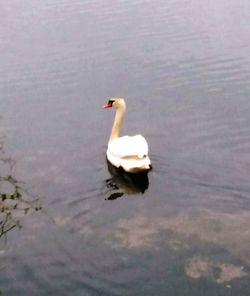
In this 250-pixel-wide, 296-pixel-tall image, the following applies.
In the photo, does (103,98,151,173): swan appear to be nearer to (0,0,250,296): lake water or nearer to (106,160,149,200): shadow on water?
(106,160,149,200): shadow on water

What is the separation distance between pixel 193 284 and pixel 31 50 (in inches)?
499

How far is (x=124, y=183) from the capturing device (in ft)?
39.9

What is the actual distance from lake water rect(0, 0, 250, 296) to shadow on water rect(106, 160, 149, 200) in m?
0.04

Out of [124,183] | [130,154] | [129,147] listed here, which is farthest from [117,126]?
[124,183]

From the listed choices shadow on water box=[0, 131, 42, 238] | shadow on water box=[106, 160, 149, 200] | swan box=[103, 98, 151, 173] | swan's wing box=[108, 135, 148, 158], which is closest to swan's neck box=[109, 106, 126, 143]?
swan box=[103, 98, 151, 173]

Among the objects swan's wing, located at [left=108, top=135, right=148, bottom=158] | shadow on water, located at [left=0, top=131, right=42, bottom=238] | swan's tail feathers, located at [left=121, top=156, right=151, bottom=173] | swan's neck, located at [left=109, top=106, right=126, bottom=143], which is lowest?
shadow on water, located at [left=0, top=131, right=42, bottom=238]

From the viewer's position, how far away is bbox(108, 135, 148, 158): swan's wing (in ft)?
39.1

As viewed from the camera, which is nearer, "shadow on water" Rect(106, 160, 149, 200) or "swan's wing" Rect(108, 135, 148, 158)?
"shadow on water" Rect(106, 160, 149, 200)

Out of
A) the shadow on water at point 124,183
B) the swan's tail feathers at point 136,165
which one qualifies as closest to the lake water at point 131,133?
the shadow on water at point 124,183

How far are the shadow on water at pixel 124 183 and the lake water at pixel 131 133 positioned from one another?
1.5 inches

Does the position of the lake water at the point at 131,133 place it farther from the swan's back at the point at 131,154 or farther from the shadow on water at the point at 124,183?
the swan's back at the point at 131,154

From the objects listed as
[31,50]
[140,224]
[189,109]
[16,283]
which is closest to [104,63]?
[31,50]

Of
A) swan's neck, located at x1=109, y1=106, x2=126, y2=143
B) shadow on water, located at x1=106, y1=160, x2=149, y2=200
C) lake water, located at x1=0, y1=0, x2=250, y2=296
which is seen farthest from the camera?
swan's neck, located at x1=109, y1=106, x2=126, y2=143

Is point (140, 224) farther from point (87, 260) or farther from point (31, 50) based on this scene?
point (31, 50)
